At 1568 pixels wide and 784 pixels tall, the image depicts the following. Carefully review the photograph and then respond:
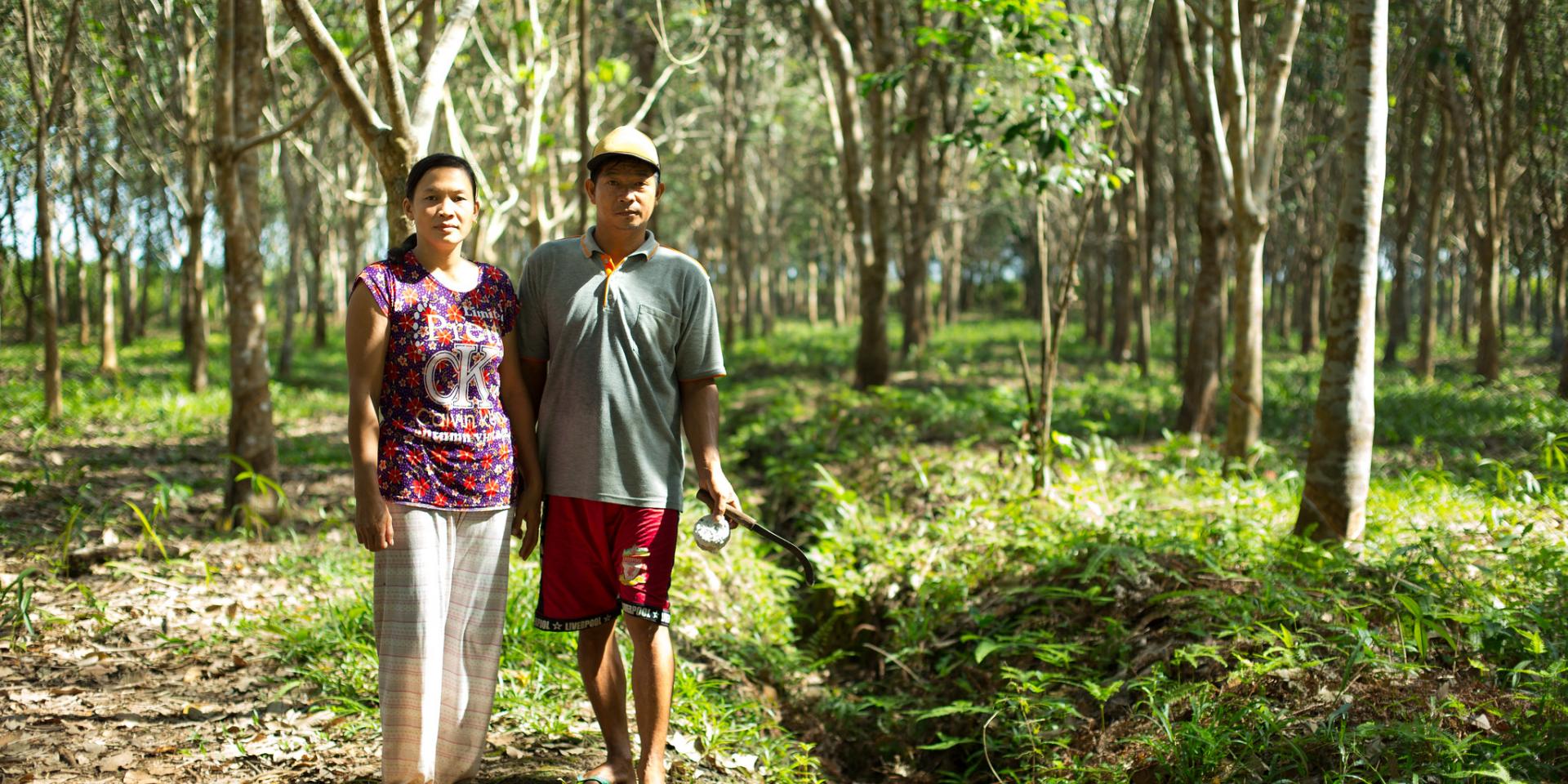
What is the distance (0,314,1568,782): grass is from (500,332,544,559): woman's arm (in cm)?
113

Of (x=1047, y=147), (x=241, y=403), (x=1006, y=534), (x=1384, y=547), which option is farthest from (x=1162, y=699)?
(x=241, y=403)

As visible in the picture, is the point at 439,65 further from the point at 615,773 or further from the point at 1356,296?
the point at 1356,296

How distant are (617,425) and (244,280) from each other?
4530 mm

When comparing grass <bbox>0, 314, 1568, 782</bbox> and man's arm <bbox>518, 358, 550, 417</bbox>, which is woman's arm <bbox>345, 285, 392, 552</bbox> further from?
grass <bbox>0, 314, 1568, 782</bbox>

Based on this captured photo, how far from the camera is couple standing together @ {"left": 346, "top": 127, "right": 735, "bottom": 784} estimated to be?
2.91 meters

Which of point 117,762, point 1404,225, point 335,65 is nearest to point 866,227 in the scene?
point 335,65

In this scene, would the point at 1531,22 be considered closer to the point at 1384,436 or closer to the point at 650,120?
the point at 1384,436

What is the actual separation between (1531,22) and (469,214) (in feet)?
47.5

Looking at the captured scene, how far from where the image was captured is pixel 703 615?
5.42m

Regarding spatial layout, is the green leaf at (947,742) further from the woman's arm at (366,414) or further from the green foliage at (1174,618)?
the woman's arm at (366,414)

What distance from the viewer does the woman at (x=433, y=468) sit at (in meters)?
2.87

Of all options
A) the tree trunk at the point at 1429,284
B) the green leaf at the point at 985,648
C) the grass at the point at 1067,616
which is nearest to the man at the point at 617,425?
the grass at the point at 1067,616

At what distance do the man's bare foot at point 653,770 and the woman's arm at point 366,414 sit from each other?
1045 millimetres

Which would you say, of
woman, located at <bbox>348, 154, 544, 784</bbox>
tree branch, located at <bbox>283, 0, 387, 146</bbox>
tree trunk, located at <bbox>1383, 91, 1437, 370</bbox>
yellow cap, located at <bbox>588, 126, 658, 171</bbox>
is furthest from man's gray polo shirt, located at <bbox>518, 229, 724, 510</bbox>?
tree trunk, located at <bbox>1383, 91, 1437, 370</bbox>
